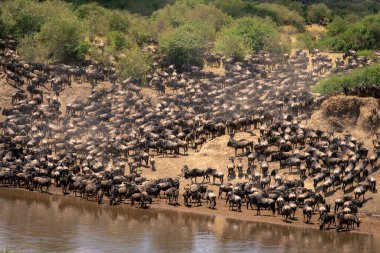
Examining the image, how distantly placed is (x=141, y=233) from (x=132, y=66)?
80.4 feet

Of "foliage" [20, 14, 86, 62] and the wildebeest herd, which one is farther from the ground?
"foliage" [20, 14, 86, 62]

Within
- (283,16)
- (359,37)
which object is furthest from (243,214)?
(283,16)

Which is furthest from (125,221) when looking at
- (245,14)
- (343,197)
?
(245,14)

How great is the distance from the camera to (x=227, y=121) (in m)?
48.4

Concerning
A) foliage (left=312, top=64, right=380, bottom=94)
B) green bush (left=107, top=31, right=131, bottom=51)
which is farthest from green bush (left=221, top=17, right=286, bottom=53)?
foliage (left=312, top=64, right=380, bottom=94)

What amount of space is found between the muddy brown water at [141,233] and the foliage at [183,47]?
24.8 meters

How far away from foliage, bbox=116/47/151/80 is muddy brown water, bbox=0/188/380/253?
763 inches

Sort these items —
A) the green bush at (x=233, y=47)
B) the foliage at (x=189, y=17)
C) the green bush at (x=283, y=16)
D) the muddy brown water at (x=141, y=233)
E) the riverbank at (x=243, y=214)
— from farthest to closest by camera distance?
1. the green bush at (x=283, y=16)
2. the foliage at (x=189, y=17)
3. the green bush at (x=233, y=47)
4. the riverbank at (x=243, y=214)
5. the muddy brown water at (x=141, y=233)

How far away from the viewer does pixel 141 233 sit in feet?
117

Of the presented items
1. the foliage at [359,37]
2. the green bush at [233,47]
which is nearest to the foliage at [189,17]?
the green bush at [233,47]

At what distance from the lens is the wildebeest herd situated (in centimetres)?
3991

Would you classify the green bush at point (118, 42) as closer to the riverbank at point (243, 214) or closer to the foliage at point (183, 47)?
the foliage at point (183, 47)

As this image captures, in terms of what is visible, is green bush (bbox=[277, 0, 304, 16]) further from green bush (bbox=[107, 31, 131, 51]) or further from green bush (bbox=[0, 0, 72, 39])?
green bush (bbox=[107, 31, 131, 51])

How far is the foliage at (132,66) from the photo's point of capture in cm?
5862
